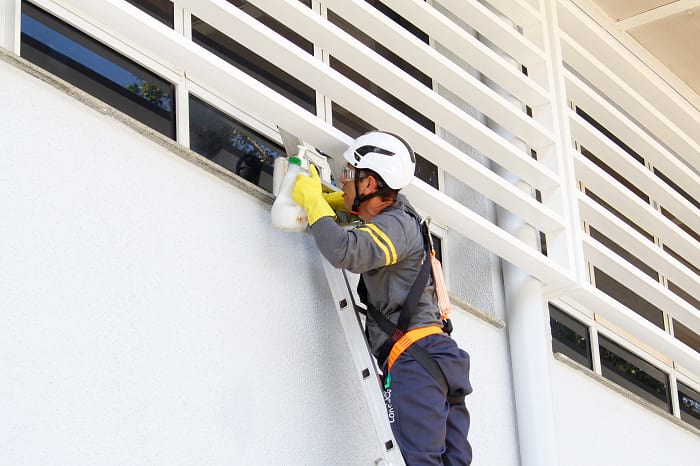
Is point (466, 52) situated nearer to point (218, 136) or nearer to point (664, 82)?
point (218, 136)

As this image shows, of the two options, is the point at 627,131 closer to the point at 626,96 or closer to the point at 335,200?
the point at 626,96

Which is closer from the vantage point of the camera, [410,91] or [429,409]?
[429,409]

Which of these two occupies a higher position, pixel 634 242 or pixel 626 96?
pixel 626 96

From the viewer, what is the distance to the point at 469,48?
6387 mm

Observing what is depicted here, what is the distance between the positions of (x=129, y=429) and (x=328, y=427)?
1.00 meters

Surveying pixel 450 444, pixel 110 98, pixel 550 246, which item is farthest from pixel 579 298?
pixel 110 98

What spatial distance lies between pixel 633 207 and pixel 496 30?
1.32 metres

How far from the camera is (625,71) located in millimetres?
8070

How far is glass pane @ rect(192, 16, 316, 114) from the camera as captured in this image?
18.8ft

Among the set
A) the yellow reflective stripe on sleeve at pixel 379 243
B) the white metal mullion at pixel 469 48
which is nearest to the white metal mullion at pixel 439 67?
the white metal mullion at pixel 469 48

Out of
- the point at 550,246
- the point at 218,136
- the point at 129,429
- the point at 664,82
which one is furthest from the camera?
the point at 664,82

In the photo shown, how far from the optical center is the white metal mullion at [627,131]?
732cm

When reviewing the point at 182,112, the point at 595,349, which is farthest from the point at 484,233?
the point at 595,349

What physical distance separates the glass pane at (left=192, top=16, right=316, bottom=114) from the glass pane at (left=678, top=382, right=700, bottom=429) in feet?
11.2
